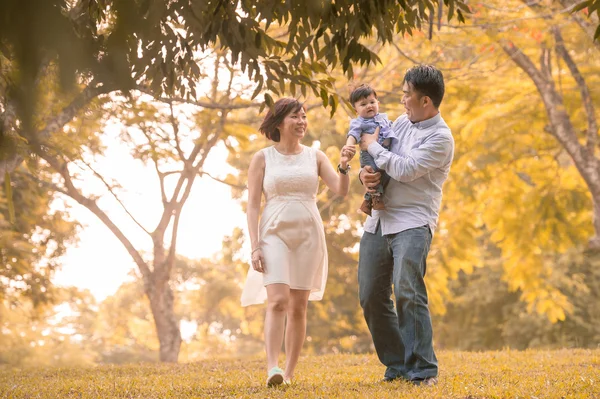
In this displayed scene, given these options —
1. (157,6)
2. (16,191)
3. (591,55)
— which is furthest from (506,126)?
(157,6)

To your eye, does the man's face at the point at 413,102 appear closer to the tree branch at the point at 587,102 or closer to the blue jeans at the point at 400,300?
the blue jeans at the point at 400,300

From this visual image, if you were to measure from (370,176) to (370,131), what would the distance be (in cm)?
31

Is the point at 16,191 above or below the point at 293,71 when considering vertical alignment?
above

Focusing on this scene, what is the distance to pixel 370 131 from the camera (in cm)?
513

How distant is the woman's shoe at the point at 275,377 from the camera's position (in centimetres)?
528

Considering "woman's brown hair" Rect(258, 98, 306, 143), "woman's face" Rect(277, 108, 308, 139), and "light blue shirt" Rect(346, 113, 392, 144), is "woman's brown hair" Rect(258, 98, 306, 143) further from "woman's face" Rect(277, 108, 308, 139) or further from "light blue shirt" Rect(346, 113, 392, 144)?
"light blue shirt" Rect(346, 113, 392, 144)

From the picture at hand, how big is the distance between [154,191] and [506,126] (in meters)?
6.53

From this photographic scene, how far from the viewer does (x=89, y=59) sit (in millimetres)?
2342

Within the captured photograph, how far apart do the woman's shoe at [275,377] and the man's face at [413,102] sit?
196 cm

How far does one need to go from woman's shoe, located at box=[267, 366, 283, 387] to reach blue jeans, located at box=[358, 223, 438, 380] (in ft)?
2.29

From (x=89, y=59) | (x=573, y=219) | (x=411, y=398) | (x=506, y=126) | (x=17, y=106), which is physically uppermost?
(x=506, y=126)

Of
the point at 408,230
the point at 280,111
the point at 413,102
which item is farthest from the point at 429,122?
the point at 280,111

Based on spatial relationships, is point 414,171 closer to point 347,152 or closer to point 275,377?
point 347,152

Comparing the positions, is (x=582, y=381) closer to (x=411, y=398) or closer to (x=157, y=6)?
(x=411, y=398)
